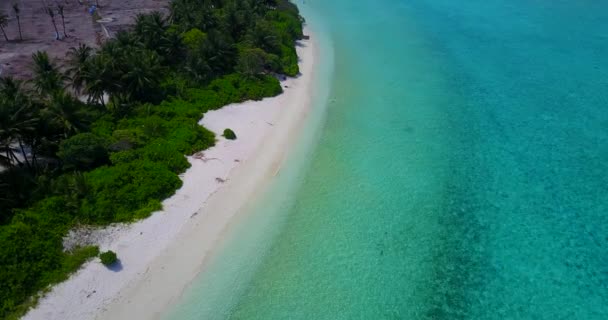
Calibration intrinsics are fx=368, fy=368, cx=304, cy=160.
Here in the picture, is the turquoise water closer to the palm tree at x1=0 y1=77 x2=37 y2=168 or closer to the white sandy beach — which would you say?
the white sandy beach

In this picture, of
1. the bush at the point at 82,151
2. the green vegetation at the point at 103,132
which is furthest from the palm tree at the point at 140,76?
the bush at the point at 82,151

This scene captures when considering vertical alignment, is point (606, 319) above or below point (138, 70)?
below

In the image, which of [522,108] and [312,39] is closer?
[522,108]

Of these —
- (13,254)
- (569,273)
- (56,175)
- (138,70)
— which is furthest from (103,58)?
(569,273)

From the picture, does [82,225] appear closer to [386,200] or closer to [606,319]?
[386,200]

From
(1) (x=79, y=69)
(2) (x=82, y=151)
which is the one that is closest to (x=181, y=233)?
(2) (x=82, y=151)

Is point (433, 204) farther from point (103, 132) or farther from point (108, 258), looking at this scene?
point (103, 132)
